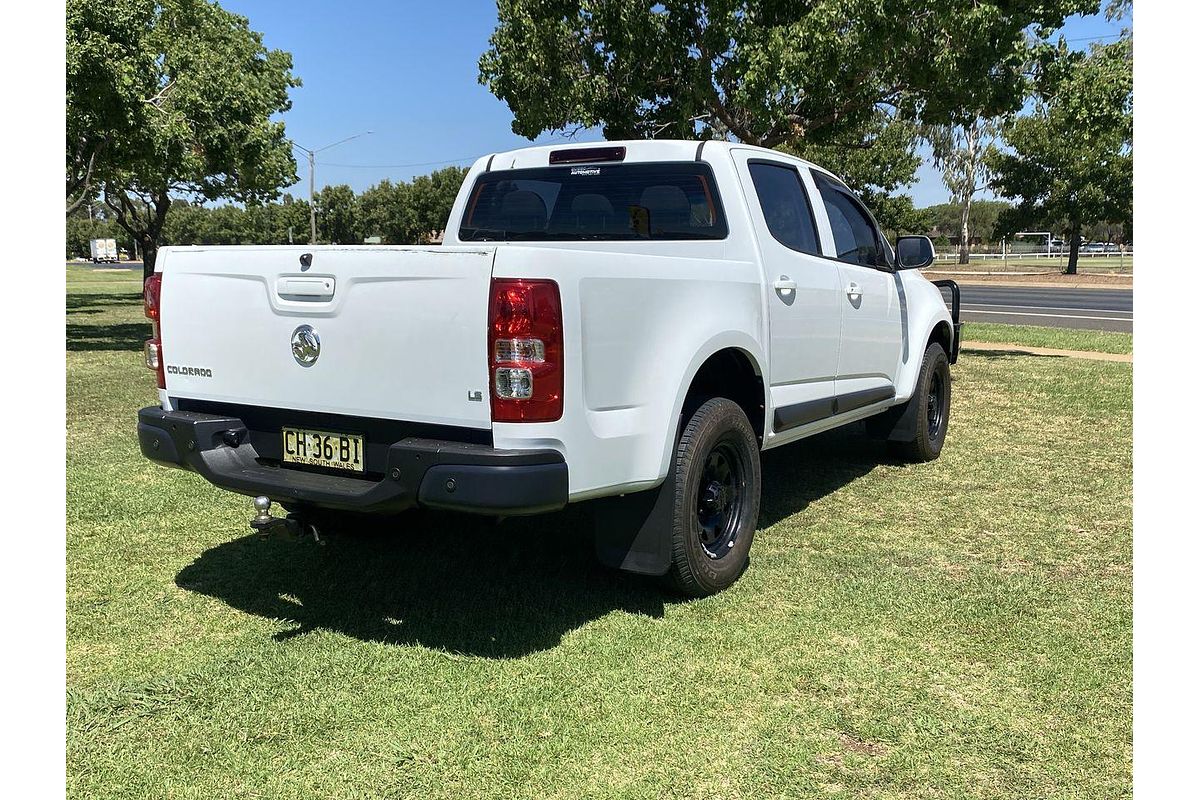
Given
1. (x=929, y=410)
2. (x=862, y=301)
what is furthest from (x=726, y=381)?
(x=929, y=410)

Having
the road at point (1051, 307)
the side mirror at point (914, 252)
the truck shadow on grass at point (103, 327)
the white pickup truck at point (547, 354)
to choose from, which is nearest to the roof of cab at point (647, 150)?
the white pickup truck at point (547, 354)

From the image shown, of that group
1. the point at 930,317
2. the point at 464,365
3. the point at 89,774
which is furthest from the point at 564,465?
the point at 930,317

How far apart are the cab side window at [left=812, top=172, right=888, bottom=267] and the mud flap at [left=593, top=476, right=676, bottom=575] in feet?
8.20

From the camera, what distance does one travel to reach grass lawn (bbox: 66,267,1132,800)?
10.3 ft

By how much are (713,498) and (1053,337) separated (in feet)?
46.8

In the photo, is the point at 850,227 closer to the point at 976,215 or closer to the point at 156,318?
the point at 156,318

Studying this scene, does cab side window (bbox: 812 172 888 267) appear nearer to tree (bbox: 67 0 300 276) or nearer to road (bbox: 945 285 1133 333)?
tree (bbox: 67 0 300 276)

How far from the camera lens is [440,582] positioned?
16.0ft

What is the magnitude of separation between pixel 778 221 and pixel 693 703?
9.31 feet

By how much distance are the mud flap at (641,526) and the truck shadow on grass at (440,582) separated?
0.35 meters

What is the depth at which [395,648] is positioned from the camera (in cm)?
406

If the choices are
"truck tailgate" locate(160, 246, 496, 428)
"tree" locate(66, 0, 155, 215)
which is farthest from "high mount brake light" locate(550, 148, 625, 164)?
"tree" locate(66, 0, 155, 215)

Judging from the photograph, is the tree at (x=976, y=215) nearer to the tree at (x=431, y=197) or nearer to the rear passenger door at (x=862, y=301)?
the tree at (x=431, y=197)

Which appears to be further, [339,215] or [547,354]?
[339,215]
